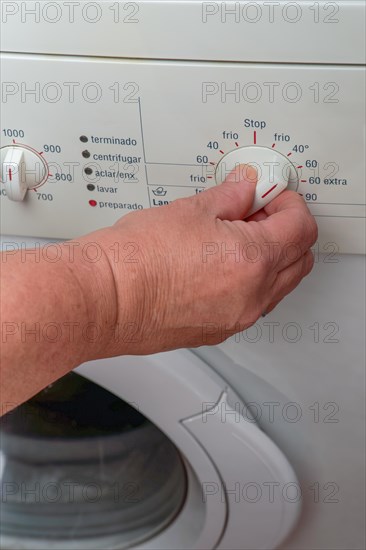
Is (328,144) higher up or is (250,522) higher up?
(328,144)

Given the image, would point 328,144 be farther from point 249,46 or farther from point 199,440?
point 199,440

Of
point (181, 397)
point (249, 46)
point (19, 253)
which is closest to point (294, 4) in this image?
point (249, 46)

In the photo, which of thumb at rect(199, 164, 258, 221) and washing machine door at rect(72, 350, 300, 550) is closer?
thumb at rect(199, 164, 258, 221)

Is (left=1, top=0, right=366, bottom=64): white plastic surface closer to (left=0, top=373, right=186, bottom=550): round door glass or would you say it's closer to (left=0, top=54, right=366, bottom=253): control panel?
(left=0, top=54, right=366, bottom=253): control panel

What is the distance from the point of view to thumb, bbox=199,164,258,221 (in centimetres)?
43

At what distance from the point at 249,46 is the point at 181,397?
281 mm

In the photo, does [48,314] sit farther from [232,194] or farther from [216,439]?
[216,439]

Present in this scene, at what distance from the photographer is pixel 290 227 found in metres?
0.42

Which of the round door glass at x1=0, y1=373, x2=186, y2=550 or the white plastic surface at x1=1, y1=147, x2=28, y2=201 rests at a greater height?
the white plastic surface at x1=1, y1=147, x2=28, y2=201

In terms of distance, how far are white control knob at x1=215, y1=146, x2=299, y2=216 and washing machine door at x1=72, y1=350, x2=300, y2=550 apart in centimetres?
16

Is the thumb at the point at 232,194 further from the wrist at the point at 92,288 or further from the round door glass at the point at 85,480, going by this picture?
the round door glass at the point at 85,480

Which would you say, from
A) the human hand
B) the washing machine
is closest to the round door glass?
the washing machine

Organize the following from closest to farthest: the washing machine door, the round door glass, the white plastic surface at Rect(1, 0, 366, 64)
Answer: the white plastic surface at Rect(1, 0, 366, 64) < the washing machine door < the round door glass

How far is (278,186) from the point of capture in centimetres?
43
